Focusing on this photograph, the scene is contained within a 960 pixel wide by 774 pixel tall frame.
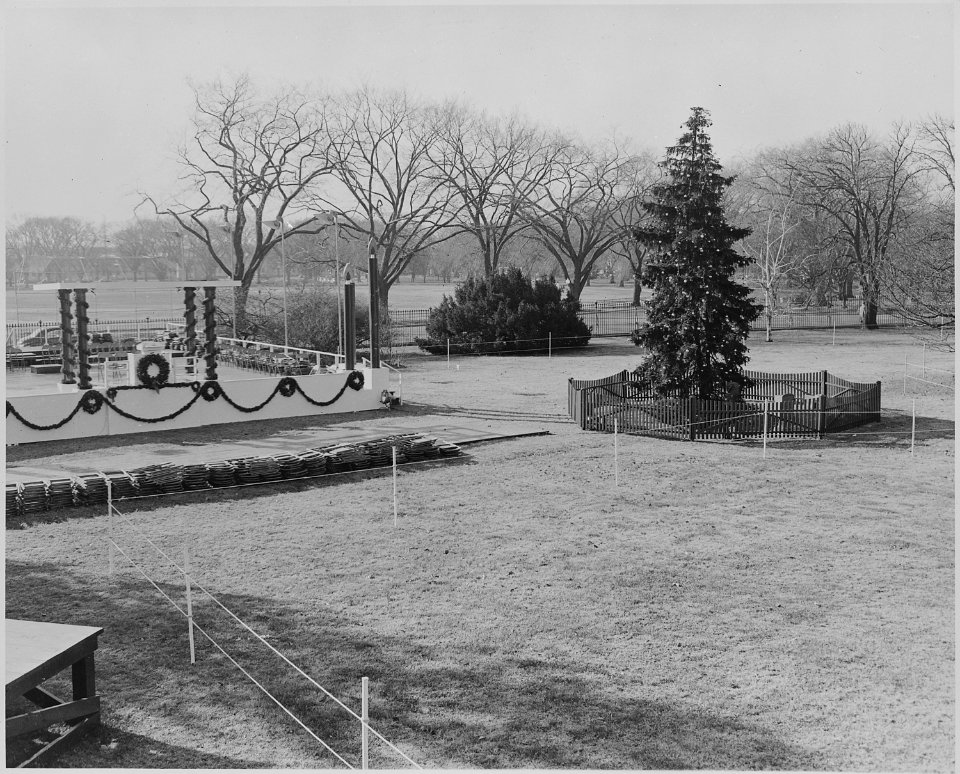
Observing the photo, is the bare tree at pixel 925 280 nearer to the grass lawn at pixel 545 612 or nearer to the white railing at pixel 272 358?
the grass lawn at pixel 545 612

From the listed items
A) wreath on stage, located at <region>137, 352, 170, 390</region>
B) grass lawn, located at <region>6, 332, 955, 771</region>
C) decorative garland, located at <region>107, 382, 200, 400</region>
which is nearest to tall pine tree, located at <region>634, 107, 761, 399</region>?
grass lawn, located at <region>6, 332, 955, 771</region>

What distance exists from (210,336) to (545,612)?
1709 centimetres

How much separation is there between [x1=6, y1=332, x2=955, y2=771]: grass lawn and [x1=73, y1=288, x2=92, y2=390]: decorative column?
8232 millimetres

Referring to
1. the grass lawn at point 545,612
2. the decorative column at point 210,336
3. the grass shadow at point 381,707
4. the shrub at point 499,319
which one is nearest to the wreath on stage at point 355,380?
the decorative column at point 210,336

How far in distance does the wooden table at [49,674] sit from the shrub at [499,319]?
34211mm

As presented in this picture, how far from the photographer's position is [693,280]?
24125mm

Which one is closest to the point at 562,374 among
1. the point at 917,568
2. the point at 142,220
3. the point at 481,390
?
the point at 481,390

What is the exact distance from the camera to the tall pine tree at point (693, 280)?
78.1ft

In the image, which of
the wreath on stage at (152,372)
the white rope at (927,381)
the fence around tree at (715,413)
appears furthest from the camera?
the white rope at (927,381)

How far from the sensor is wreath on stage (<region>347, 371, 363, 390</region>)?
27.1 m

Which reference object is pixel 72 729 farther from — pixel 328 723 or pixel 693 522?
pixel 693 522

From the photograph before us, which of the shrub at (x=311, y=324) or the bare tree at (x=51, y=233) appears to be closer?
the shrub at (x=311, y=324)

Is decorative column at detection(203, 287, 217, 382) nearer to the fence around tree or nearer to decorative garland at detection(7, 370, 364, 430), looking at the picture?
decorative garland at detection(7, 370, 364, 430)

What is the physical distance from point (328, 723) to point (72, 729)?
2123 mm
